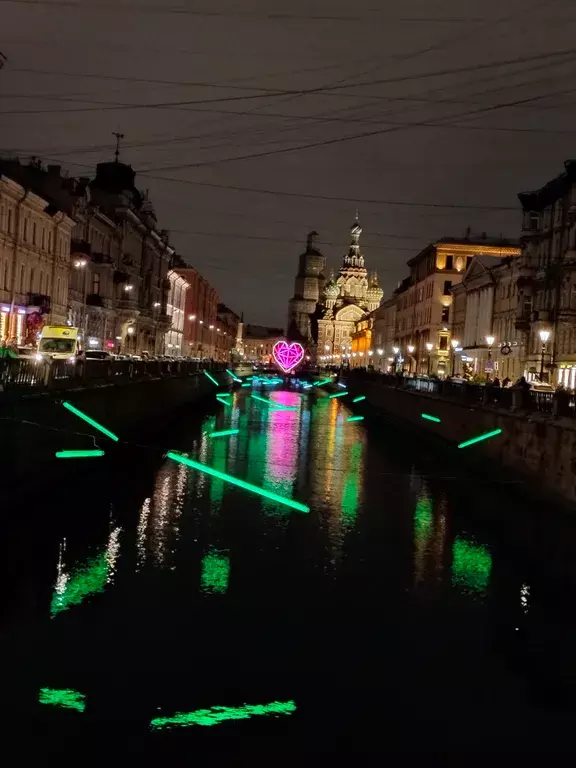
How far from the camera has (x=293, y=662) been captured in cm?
1084

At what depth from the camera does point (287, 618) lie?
41.4 feet

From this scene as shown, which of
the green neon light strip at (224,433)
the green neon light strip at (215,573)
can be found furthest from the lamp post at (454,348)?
the green neon light strip at (215,573)

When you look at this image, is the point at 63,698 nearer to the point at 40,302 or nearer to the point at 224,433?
the point at 224,433

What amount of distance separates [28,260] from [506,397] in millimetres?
35732

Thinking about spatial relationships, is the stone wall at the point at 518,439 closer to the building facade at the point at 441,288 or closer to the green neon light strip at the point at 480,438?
the green neon light strip at the point at 480,438

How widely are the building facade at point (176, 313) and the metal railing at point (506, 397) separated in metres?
72.1

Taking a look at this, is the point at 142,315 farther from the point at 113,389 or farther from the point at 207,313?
the point at 207,313

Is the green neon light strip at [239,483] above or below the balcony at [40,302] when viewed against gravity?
below

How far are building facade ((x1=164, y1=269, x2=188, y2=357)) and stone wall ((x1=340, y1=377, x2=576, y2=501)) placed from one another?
Result: 3114 inches

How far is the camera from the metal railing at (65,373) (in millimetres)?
21487

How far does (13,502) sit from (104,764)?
12.4 metres

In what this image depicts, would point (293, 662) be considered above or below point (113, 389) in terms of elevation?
below

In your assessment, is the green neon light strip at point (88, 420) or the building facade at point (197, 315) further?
the building facade at point (197, 315)

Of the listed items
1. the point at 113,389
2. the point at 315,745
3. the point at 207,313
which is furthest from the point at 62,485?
the point at 207,313
